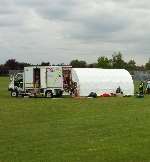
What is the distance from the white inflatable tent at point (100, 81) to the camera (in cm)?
4791

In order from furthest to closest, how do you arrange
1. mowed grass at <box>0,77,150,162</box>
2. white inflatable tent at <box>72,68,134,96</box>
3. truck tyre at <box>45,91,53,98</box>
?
1. white inflatable tent at <box>72,68,134,96</box>
2. truck tyre at <box>45,91,53,98</box>
3. mowed grass at <box>0,77,150,162</box>

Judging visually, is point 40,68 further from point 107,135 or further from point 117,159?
point 117,159

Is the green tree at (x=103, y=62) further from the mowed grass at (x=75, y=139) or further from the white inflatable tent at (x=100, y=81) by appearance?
the mowed grass at (x=75, y=139)

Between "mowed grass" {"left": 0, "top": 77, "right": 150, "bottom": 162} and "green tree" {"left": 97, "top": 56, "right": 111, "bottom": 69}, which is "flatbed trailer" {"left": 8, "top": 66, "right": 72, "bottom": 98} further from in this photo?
"green tree" {"left": 97, "top": 56, "right": 111, "bottom": 69}

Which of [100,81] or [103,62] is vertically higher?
[103,62]

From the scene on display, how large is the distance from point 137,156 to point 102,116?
12518 millimetres

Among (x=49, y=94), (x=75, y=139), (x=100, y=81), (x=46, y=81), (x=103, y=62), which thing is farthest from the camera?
(x=103, y=62)

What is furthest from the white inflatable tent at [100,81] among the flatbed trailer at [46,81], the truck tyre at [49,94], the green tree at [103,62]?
the green tree at [103,62]

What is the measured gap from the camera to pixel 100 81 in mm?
49094

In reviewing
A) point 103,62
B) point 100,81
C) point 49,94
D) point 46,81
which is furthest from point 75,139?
point 103,62

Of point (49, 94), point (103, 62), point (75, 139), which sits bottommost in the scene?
point (75, 139)

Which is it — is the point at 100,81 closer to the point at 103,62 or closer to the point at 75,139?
the point at 75,139

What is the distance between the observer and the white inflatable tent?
47906mm

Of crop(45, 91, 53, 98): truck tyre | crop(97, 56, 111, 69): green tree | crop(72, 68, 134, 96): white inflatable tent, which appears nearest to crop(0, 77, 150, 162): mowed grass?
crop(45, 91, 53, 98): truck tyre
